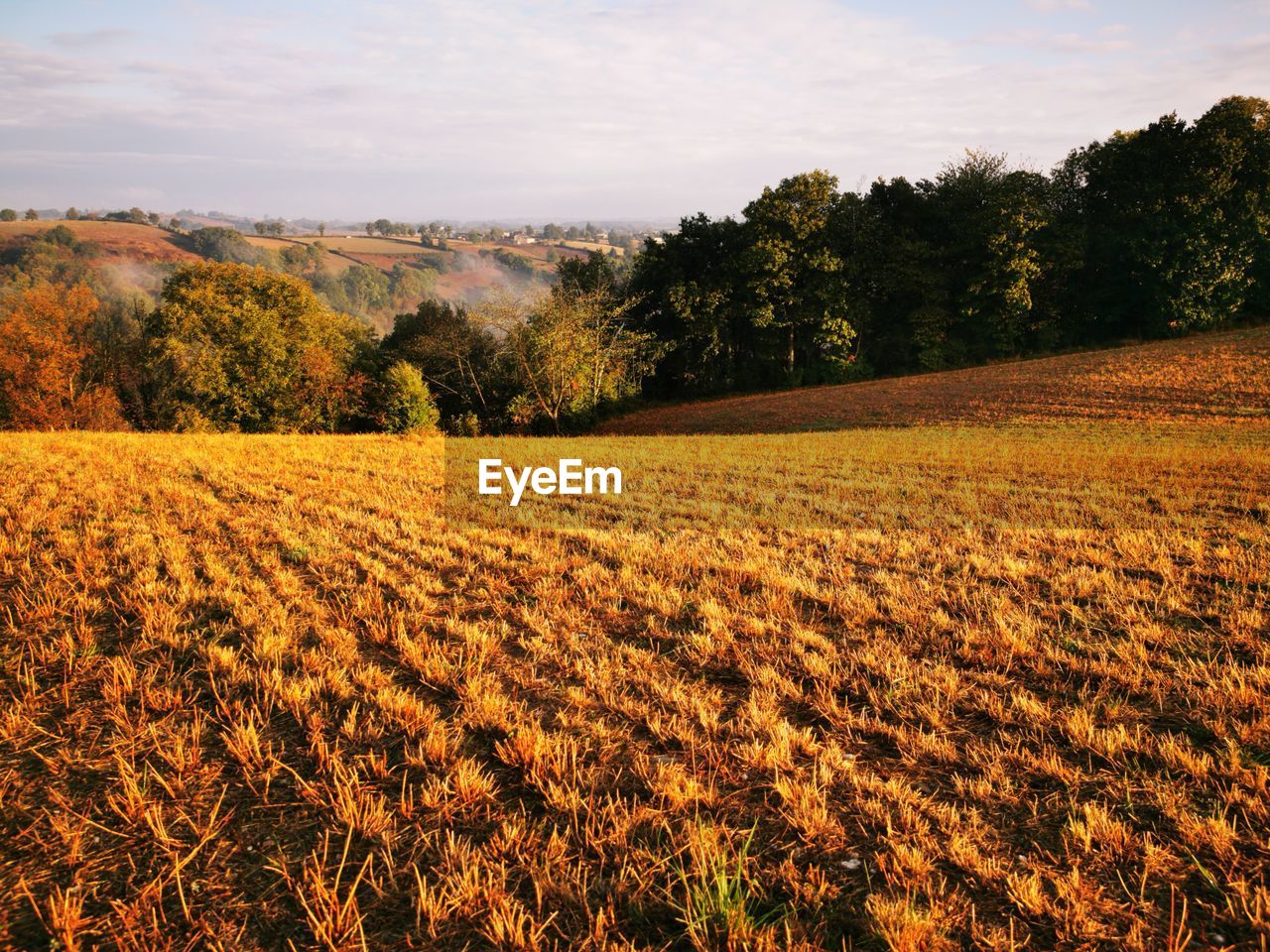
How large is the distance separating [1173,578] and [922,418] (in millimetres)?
20918

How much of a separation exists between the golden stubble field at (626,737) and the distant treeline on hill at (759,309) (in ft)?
98.3

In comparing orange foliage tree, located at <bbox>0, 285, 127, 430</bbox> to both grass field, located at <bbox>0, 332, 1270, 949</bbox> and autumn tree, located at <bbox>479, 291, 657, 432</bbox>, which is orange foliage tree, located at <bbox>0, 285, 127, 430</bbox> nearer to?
autumn tree, located at <bbox>479, 291, 657, 432</bbox>

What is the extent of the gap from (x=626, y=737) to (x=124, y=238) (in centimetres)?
16370

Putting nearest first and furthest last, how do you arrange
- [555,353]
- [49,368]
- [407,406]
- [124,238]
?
[407,406] → [555,353] → [49,368] → [124,238]

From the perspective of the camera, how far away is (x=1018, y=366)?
35.8 m

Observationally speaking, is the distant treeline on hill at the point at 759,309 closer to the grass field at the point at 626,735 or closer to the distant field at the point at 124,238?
the grass field at the point at 626,735

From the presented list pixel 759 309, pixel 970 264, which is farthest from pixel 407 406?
pixel 970 264

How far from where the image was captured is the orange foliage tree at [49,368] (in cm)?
3966

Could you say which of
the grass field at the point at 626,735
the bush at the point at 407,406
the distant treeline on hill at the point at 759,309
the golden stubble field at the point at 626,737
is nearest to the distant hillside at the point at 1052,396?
the distant treeline on hill at the point at 759,309

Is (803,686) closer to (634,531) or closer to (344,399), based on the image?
(634,531)

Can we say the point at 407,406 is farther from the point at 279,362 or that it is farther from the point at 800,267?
the point at 800,267

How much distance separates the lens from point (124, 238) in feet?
405

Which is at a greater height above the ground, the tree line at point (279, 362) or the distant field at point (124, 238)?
the distant field at point (124, 238)

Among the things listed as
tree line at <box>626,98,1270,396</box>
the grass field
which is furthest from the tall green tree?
the grass field
